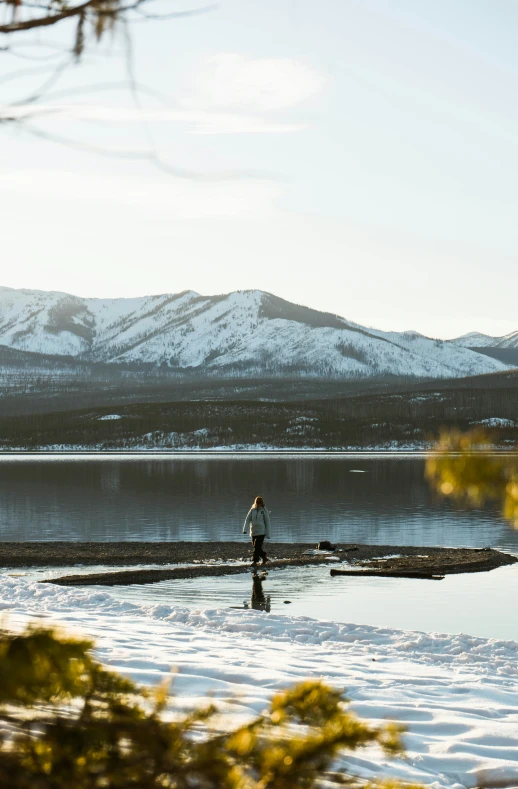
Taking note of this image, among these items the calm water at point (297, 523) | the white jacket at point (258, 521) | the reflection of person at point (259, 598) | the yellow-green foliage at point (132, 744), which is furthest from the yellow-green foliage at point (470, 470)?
the white jacket at point (258, 521)

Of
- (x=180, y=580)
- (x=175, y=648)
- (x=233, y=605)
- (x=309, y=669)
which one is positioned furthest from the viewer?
(x=180, y=580)

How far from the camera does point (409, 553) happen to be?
36156mm

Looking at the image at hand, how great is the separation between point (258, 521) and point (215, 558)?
493cm

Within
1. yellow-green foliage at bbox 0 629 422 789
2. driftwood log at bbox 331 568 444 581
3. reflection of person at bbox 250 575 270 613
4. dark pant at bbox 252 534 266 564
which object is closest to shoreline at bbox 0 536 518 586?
driftwood log at bbox 331 568 444 581

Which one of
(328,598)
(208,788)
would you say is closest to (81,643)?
(208,788)

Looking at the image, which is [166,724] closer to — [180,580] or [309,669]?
Result: [309,669]

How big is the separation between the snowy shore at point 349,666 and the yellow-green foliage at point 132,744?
220 centimetres

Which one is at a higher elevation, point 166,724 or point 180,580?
point 166,724

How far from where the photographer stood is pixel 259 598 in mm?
23344

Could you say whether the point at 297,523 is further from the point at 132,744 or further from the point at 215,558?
the point at 132,744

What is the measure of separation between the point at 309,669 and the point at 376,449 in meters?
185

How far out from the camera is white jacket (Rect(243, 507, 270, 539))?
94.1 feet

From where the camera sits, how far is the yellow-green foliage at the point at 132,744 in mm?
2678

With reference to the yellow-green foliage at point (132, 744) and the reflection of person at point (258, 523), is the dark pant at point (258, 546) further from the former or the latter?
the yellow-green foliage at point (132, 744)
